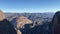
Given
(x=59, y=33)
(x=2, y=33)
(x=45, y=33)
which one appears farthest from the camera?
(x=45, y=33)

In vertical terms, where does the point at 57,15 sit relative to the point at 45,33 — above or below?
above

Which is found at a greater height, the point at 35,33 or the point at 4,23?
the point at 4,23

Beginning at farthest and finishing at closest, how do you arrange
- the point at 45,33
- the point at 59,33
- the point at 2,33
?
→ the point at 45,33
the point at 2,33
the point at 59,33

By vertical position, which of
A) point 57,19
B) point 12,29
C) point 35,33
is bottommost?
point 35,33

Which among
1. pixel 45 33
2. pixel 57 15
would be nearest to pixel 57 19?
pixel 57 15

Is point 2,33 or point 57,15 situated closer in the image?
point 57,15

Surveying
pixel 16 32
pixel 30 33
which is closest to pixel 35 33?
pixel 30 33

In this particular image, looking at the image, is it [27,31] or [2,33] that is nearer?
[2,33]

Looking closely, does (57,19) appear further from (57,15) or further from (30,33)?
(30,33)

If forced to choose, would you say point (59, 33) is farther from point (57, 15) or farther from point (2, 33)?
point (2, 33)
